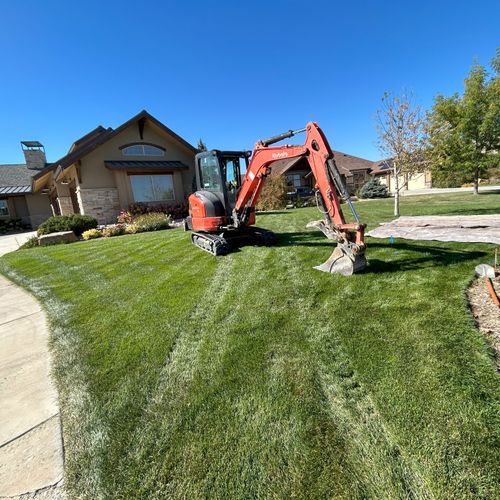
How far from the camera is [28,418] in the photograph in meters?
2.40

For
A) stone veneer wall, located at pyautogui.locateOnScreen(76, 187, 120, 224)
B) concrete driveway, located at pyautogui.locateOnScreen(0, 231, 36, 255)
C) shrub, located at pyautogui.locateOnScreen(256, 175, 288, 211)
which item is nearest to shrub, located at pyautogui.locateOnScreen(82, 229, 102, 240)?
concrete driveway, located at pyautogui.locateOnScreen(0, 231, 36, 255)

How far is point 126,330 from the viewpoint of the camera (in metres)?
3.70

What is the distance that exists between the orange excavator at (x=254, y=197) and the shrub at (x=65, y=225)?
7.58 meters

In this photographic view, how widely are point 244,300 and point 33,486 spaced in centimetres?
291

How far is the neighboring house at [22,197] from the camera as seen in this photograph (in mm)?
22516

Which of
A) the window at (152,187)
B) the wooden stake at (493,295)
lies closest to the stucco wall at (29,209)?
the window at (152,187)

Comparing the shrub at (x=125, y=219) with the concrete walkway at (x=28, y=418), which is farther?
the shrub at (x=125, y=219)

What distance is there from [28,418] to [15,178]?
96.7ft

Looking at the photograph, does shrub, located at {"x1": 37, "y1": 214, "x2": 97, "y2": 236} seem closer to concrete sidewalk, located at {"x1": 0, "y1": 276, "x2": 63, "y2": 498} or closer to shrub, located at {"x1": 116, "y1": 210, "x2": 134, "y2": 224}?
shrub, located at {"x1": 116, "y1": 210, "x2": 134, "y2": 224}

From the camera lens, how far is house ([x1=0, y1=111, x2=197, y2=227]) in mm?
16031

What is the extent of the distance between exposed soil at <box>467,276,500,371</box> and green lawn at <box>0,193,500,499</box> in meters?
0.12

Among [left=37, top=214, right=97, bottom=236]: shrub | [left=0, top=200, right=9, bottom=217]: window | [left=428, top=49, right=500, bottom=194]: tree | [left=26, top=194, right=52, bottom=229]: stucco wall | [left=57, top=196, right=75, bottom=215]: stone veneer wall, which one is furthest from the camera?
[left=26, top=194, right=52, bottom=229]: stucco wall

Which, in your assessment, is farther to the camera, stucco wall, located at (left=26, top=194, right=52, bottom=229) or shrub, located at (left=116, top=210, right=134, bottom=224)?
stucco wall, located at (left=26, top=194, right=52, bottom=229)

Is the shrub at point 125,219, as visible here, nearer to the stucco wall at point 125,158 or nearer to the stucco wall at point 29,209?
the stucco wall at point 125,158
